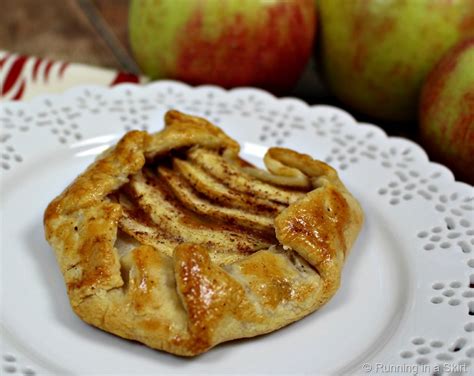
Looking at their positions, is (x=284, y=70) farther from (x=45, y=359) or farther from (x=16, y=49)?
(x=45, y=359)

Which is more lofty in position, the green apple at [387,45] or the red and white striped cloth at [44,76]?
the green apple at [387,45]

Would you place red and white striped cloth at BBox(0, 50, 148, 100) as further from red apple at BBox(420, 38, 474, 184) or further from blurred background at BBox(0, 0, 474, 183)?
red apple at BBox(420, 38, 474, 184)

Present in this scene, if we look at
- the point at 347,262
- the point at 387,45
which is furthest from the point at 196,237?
the point at 387,45

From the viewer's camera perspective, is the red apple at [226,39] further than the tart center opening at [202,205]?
Yes

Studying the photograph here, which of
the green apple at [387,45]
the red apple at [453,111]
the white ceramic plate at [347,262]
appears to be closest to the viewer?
the white ceramic plate at [347,262]

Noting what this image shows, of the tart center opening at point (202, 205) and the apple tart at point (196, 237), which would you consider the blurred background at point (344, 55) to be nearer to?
the apple tart at point (196, 237)

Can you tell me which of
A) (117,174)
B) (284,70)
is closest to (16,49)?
(284,70)

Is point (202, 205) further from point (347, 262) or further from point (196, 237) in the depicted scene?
point (347, 262)

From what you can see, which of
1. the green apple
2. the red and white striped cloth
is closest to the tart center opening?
the green apple

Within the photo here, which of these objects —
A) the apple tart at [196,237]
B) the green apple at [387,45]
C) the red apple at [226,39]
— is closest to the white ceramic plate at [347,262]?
the apple tart at [196,237]
